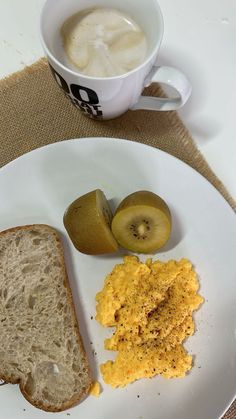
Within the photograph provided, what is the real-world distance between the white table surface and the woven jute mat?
0.03 meters

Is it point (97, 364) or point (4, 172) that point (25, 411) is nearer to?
point (97, 364)

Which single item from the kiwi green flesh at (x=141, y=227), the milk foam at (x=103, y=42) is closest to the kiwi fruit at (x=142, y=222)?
the kiwi green flesh at (x=141, y=227)

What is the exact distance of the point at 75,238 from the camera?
1.19m

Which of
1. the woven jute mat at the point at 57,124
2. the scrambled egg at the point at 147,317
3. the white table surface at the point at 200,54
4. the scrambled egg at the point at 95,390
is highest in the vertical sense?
the white table surface at the point at 200,54

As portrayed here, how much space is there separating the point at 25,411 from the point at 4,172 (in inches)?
19.2

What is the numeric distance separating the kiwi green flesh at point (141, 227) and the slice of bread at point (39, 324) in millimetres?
141

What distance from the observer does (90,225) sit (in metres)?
1.17

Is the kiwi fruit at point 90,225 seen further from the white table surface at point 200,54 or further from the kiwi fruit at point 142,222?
the white table surface at point 200,54

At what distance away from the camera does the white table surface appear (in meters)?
1.35

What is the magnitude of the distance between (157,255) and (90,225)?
0.57 feet

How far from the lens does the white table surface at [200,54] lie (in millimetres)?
1351

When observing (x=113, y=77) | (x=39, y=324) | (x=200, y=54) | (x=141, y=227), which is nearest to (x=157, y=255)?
(x=141, y=227)

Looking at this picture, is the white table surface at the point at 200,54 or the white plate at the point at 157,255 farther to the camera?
the white table surface at the point at 200,54

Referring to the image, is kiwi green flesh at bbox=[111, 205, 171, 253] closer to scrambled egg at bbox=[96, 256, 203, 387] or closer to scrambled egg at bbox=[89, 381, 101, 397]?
scrambled egg at bbox=[96, 256, 203, 387]
